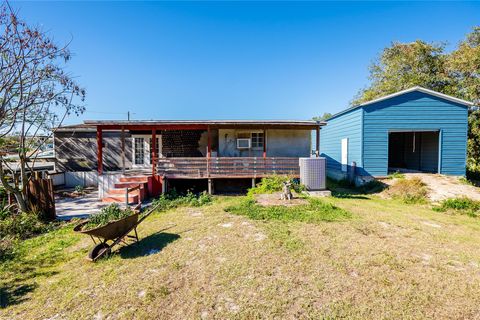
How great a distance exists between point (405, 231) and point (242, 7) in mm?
13750

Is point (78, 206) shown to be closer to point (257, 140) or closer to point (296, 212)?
point (296, 212)

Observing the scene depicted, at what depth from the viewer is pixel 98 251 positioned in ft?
14.2

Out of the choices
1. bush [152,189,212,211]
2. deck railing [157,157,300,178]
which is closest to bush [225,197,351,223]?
bush [152,189,212,211]

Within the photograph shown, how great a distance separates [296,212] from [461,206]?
5872mm

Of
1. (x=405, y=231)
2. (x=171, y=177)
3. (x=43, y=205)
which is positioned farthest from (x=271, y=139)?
(x=43, y=205)

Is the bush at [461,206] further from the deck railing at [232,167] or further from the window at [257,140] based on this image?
the window at [257,140]

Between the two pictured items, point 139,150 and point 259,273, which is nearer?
point 259,273

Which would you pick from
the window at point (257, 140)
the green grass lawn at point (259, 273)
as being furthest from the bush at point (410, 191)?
the window at point (257, 140)

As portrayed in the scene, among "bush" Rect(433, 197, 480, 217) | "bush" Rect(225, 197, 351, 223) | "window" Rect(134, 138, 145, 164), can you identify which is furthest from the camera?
"window" Rect(134, 138, 145, 164)

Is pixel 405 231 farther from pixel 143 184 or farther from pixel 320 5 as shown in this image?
pixel 320 5

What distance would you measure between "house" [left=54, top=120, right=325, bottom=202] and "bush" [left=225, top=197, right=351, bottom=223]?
9.02 feet

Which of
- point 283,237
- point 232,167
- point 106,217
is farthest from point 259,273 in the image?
point 232,167

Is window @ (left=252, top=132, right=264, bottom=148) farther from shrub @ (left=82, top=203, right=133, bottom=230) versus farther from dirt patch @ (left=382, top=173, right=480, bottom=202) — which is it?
shrub @ (left=82, top=203, right=133, bottom=230)

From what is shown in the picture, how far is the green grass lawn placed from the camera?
9.00ft
